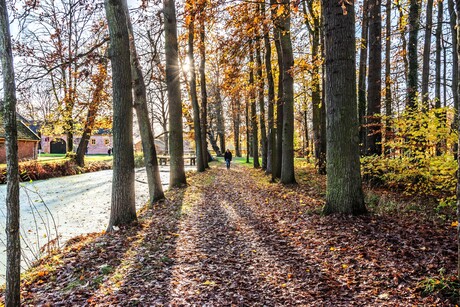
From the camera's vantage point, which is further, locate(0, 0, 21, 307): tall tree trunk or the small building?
the small building

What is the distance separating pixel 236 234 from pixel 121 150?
308 cm

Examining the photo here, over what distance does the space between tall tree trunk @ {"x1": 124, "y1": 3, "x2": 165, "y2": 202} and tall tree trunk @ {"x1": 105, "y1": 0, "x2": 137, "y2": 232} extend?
2230 mm

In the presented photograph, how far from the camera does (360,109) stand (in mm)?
11297

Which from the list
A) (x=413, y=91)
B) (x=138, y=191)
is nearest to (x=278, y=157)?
(x=413, y=91)

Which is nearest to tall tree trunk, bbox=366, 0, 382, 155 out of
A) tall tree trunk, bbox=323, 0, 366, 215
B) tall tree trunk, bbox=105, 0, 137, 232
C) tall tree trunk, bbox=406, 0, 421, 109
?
tall tree trunk, bbox=406, 0, 421, 109

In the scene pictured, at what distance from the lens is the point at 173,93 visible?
38.8 ft

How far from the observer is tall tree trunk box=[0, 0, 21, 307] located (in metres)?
2.90

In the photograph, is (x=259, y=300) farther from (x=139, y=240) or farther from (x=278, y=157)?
(x=278, y=157)

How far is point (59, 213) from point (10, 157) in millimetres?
7964

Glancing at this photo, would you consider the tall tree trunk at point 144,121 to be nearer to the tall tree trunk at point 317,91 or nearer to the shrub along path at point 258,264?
the shrub along path at point 258,264

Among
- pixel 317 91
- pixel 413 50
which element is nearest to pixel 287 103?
pixel 413 50

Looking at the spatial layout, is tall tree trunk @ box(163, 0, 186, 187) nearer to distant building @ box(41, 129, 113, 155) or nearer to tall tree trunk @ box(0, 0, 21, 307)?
tall tree trunk @ box(0, 0, 21, 307)

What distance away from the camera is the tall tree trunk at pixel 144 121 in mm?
8742

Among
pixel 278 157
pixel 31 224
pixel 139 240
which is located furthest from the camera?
pixel 278 157
